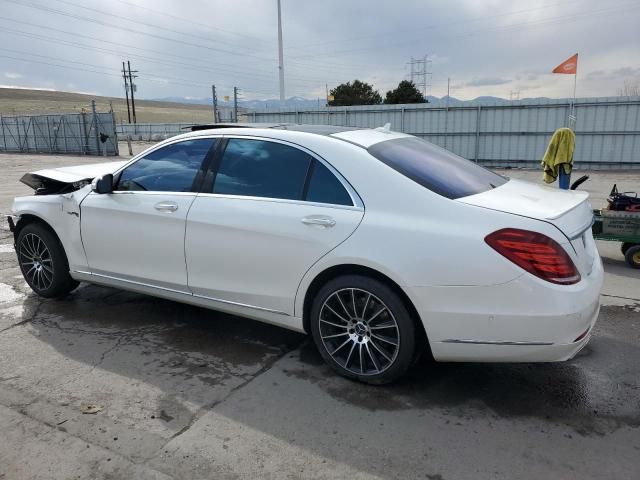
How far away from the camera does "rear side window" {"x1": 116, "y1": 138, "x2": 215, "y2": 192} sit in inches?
157

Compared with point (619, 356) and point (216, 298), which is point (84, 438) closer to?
point (216, 298)

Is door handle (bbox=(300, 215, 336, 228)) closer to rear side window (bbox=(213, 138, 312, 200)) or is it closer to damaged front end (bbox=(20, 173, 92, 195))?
rear side window (bbox=(213, 138, 312, 200))

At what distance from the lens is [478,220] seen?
2.93 metres

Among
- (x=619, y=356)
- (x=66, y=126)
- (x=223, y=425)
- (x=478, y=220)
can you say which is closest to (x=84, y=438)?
(x=223, y=425)

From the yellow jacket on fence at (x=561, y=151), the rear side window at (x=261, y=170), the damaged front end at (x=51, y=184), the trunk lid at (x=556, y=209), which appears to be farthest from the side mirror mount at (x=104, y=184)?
the yellow jacket on fence at (x=561, y=151)

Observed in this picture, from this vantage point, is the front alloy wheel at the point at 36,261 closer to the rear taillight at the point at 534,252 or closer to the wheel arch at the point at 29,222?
the wheel arch at the point at 29,222

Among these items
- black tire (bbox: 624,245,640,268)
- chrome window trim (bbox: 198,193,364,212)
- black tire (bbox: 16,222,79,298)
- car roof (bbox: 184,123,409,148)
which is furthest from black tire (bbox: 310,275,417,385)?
black tire (bbox: 624,245,640,268)

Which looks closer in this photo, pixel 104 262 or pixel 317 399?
pixel 317 399

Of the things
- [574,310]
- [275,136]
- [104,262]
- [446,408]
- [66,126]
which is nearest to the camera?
[574,310]

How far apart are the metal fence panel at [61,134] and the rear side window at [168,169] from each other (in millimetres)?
24793

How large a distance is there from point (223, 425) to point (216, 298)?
1097mm

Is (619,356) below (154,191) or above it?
below

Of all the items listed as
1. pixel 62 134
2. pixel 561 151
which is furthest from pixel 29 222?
pixel 62 134

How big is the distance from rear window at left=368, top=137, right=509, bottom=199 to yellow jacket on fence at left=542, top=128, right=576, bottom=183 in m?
4.91
